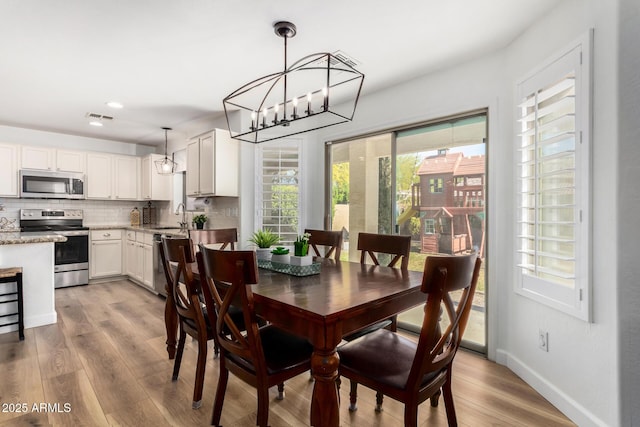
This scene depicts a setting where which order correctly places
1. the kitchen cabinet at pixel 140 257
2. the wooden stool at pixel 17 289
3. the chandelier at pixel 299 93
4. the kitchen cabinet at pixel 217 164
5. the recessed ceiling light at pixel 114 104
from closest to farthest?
the chandelier at pixel 299 93, the wooden stool at pixel 17 289, the recessed ceiling light at pixel 114 104, the kitchen cabinet at pixel 217 164, the kitchen cabinet at pixel 140 257

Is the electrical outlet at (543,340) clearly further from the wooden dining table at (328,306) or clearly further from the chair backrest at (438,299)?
the chair backrest at (438,299)

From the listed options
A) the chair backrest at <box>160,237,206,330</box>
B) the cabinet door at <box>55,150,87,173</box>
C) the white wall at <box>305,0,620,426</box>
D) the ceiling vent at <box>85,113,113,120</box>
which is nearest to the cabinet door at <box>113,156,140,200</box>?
the cabinet door at <box>55,150,87,173</box>

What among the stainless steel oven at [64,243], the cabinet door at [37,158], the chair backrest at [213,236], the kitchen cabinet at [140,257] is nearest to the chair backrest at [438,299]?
the chair backrest at [213,236]

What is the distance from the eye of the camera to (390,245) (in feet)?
8.29

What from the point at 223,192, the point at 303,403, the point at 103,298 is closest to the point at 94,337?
the point at 103,298

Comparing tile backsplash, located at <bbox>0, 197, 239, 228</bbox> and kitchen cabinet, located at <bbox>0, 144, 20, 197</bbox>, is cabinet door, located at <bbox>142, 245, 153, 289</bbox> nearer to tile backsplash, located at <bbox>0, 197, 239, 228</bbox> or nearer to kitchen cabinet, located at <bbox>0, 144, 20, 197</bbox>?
tile backsplash, located at <bbox>0, 197, 239, 228</bbox>

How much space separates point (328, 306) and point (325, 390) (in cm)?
33

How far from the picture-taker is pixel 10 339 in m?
3.02

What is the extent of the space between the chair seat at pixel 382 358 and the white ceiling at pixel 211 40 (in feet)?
6.64

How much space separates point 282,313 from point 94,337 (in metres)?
2.60

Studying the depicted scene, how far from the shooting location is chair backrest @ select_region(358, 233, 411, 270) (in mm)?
2430

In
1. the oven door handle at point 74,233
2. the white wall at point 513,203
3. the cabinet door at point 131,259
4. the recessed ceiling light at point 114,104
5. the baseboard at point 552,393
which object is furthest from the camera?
the cabinet door at point 131,259

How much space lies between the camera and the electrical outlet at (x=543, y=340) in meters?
2.15

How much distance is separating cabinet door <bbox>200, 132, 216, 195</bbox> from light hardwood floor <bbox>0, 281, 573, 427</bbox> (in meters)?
1.85
